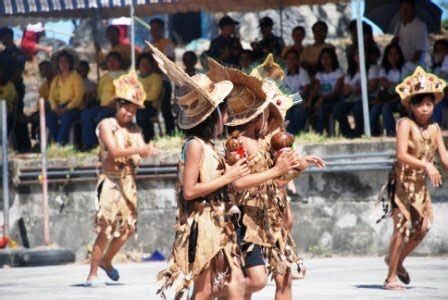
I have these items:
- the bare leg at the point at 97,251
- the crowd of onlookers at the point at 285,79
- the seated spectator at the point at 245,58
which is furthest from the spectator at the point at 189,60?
the bare leg at the point at 97,251

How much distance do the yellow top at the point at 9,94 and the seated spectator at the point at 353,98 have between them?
540cm

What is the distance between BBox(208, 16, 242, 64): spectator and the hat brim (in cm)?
1038

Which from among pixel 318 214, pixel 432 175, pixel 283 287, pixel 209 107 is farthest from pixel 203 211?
pixel 318 214

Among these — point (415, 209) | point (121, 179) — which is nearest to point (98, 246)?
point (121, 179)

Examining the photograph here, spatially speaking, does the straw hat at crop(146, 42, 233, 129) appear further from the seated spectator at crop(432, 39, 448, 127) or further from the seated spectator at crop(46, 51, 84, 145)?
the seated spectator at crop(46, 51, 84, 145)

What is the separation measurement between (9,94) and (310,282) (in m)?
8.58

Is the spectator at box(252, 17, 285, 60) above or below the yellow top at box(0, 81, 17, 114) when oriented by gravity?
above

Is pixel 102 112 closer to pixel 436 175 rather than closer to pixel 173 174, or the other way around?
pixel 173 174

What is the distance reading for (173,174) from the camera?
1706 centimetres

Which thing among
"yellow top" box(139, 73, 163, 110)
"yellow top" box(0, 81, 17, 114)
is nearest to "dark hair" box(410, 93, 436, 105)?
"yellow top" box(139, 73, 163, 110)

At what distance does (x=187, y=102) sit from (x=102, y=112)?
403 inches

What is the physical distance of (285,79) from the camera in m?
15.7

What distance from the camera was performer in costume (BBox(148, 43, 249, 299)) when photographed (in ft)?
26.2

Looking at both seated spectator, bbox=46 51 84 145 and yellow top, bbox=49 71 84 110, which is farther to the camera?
yellow top, bbox=49 71 84 110
